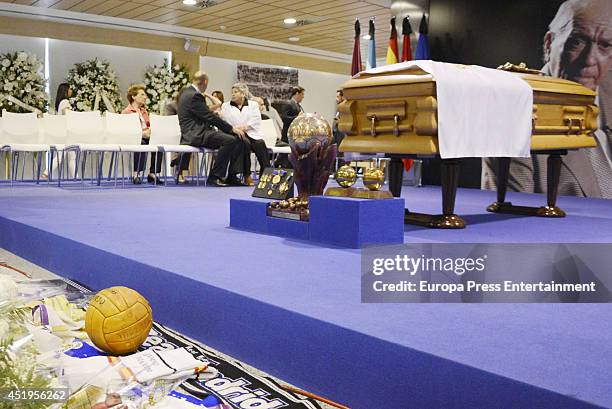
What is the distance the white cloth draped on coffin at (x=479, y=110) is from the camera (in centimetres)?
327

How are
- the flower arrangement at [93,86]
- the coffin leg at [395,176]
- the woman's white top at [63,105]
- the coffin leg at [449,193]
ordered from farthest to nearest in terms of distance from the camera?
1. the flower arrangement at [93,86]
2. the woman's white top at [63,105]
3. the coffin leg at [395,176]
4. the coffin leg at [449,193]

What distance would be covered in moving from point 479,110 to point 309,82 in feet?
41.2

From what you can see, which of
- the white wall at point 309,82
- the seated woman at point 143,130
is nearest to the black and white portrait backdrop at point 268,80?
the white wall at point 309,82

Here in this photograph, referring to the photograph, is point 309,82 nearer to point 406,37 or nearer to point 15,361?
point 406,37

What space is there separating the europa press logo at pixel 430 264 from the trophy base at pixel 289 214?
167 centimetres

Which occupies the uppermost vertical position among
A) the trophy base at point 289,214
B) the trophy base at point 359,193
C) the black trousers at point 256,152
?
the black trousers at point 256,152

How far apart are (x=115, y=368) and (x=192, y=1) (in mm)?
9320

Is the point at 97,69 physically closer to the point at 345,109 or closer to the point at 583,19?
the point at 583,19

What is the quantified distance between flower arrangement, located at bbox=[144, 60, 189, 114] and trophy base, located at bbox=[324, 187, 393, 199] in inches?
377

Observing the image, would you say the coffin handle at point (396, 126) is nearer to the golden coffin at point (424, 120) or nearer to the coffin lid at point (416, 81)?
→ the golden coffin at point (424, 120)

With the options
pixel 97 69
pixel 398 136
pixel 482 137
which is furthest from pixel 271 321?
pixel 97 69

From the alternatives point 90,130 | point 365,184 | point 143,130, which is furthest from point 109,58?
point 365,184

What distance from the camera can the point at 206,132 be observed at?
7824 mm

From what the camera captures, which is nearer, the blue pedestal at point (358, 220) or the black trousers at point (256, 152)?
the blue pedestal at point (358, 220)
